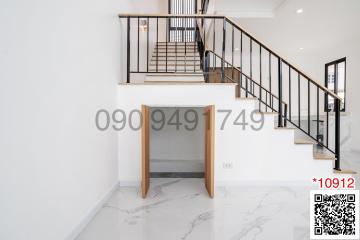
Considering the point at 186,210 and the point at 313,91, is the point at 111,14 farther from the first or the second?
the point at 313,91

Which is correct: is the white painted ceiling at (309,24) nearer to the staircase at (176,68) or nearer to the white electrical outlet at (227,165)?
the staircase at (176,68)

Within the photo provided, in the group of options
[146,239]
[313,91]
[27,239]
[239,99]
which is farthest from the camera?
[313,91]

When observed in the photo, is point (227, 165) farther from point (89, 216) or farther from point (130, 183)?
point (89, 216)

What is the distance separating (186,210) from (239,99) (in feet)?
5.39

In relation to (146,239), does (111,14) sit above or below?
above

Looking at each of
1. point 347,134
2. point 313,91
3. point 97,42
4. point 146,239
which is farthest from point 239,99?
point 313,91

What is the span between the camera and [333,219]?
6.33 ft

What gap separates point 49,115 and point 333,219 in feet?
7.74

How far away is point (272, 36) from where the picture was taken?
606cm

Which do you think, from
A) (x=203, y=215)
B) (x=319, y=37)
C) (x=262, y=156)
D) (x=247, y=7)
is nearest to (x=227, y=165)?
(x=262, y=156)

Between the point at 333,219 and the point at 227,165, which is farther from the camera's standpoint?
the point at 227,165

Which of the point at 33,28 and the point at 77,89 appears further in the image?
the point at 77,89

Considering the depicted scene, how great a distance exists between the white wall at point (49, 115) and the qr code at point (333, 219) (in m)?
1.99

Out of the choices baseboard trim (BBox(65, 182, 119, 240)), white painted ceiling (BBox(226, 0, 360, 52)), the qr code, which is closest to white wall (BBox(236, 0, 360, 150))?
white painted ceiling (BBox(226, 0, 360, 52))
